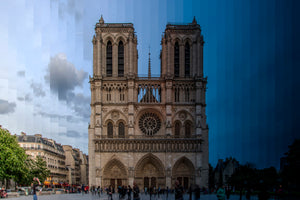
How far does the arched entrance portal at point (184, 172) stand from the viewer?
55812 millimetres

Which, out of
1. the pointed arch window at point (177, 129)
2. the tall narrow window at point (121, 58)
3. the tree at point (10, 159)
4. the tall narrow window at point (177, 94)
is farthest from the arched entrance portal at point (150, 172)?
the tree at point (10, 159)

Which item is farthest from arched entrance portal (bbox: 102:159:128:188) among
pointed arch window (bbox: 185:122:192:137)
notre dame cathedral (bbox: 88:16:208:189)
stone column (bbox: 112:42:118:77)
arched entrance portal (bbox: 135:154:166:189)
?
stone column (bbox: 112:42:118:77)

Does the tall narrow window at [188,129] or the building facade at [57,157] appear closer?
the tall narrow window at [188,129]

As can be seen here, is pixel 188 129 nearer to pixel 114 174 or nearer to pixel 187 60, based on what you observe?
pixel 187 60

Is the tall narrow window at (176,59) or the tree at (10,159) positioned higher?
the tall narrow window at (176,59)

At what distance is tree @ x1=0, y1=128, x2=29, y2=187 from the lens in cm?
4034

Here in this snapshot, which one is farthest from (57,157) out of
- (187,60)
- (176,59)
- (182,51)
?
(182,51)

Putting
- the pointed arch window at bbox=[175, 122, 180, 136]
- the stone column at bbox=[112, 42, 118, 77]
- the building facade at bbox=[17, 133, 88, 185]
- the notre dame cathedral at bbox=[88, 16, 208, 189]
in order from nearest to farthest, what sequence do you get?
the notre dame cathedral at bbox=[88, 16, 208, 189], the pointed arch window at bbox=[175, 122, 180, 136], the stone column at bbox=[112, 42, 118, 77], the building facade at bbox=[17, 133, 88, 185]

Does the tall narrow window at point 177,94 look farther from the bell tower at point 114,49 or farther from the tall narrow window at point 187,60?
the bell tower at point 114,49

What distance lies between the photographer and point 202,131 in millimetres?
57094

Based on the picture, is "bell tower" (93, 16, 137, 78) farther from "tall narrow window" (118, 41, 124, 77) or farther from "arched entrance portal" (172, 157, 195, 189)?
"arched entrance portal" (172, 157, 195, 189)

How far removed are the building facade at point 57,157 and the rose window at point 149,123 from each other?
17754 millimetres

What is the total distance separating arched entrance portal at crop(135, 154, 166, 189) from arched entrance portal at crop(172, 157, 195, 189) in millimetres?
1870

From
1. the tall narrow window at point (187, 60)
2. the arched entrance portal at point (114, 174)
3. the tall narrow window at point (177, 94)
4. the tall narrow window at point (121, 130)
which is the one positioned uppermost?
the tall narrow window at point (187, 60)
